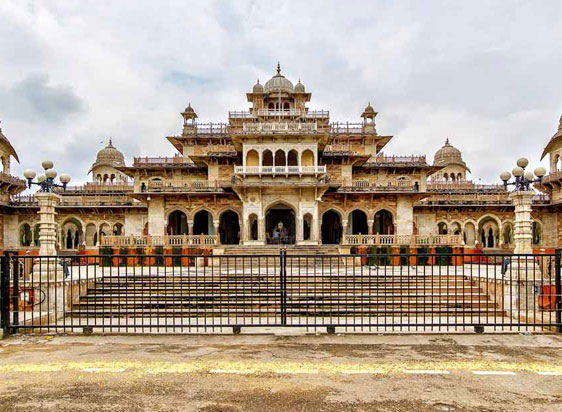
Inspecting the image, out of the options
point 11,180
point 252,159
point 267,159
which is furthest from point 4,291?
point 11,180

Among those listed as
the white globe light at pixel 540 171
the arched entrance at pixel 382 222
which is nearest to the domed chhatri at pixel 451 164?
the arched entrance at pixel 382 222

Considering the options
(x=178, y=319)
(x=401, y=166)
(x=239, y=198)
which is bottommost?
(x=178, y=319)

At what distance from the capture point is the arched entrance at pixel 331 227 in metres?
33.8

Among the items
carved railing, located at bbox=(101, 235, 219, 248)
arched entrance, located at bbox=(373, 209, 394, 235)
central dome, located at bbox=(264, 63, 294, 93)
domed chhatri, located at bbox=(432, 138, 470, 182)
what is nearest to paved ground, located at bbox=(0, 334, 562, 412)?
carved railing, located at bbox=(101, 235, 219, 248)

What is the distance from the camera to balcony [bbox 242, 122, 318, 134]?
2792 centimetres

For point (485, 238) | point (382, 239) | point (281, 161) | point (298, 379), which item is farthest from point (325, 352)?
point (485, 238)

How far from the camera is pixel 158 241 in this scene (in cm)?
2441

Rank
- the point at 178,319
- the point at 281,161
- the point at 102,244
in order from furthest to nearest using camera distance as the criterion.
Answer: the point at 281,161 < the point at 102,244 < the point at 178,319

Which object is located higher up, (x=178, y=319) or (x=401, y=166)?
(x=401, y=166)

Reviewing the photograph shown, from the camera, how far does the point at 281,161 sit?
2977cm

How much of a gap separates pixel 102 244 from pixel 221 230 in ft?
36.6

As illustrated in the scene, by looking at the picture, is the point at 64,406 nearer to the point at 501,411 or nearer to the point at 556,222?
the point at 501,411

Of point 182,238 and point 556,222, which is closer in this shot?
point 182,238

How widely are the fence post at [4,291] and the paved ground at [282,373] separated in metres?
0.39
